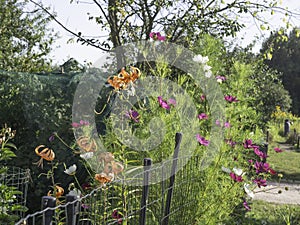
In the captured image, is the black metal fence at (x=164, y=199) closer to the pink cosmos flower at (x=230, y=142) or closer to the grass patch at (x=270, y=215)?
the pink cosmos flower at (x=230, y=142)

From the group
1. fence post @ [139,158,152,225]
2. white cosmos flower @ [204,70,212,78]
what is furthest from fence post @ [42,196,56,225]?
white cosmos flower @ [204,70,212,78]

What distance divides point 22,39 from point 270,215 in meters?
4.61

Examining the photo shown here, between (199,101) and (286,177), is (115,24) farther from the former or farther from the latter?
(286,177)

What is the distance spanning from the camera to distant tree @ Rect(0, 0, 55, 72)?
6.35 meters

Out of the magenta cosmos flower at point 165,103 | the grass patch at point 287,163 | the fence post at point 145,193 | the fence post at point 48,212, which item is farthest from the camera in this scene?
the grass patch at point 287,163

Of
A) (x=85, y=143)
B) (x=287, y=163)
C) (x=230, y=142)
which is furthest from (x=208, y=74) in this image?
(x=287, y=163)

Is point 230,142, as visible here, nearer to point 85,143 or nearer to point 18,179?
point 85,143

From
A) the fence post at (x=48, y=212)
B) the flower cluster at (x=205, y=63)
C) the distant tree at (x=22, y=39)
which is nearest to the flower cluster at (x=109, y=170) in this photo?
the fence post at (x=48, y=212)

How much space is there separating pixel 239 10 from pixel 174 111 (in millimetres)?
2127

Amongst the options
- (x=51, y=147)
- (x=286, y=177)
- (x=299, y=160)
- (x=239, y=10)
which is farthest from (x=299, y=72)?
(x=51, y=147)

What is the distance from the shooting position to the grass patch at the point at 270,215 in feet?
14.0

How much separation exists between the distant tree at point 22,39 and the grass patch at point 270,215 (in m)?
3.61

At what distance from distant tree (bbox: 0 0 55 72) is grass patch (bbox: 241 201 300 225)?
3.61m

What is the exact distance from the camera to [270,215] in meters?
4.75
